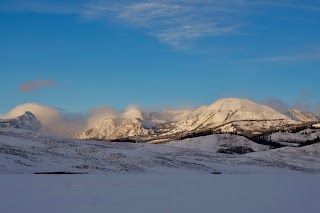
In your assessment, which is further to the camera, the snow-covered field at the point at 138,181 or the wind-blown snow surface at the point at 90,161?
the wind-blown snow surface at the point at 90,161

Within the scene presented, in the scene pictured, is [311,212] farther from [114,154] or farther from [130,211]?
[114,154]

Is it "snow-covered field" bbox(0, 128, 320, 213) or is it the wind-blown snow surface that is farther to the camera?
the wind-blown snow surface

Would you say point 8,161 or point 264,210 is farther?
point 8,161

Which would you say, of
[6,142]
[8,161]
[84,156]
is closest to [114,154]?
[84,156]

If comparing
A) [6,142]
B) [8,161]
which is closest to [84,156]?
[6,142]

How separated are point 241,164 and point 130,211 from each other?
4512 inches

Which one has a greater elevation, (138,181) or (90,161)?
(138,181)

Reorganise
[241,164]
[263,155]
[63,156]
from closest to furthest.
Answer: [63,156] → [241,164] → [263,155]

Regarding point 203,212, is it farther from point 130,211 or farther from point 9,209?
point 9,209

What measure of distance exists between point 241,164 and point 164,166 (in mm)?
36750

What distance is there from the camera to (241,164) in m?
133

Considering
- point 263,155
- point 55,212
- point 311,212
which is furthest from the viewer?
point 263,155

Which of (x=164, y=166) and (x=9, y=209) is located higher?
(x=9, y=209)

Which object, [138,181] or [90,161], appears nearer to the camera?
[138,181]
